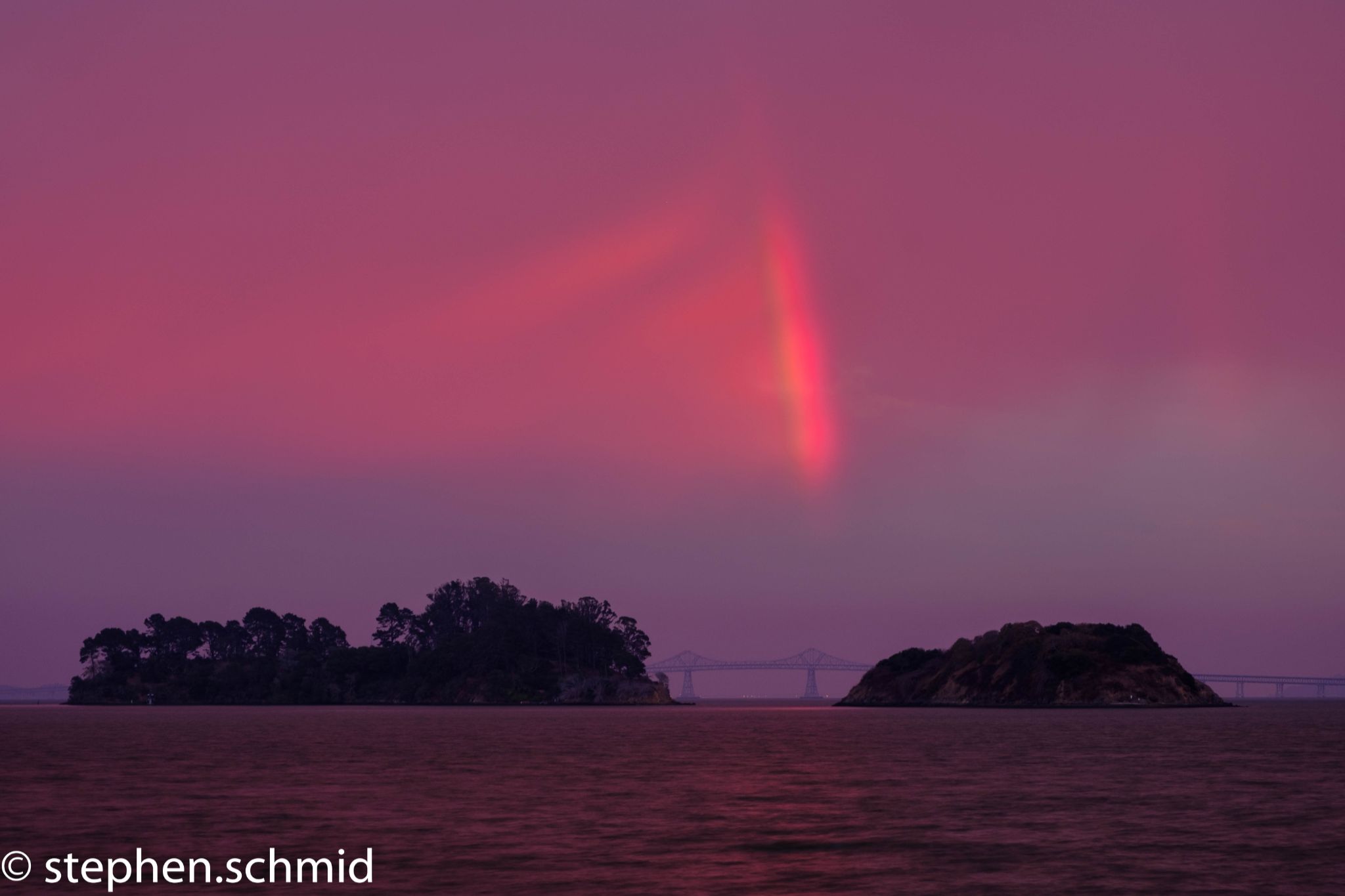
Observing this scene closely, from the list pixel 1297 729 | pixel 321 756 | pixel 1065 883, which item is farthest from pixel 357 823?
pixel 1297 729

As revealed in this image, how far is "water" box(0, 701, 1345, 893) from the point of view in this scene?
147 feet

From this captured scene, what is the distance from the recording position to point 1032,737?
15038 cm

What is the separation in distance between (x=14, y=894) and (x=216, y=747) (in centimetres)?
9251

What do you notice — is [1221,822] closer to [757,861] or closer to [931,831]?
[931,831]

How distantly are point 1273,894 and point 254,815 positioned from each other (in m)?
40.5

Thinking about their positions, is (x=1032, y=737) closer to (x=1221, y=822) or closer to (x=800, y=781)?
(x=800, y=781)

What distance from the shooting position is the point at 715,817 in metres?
62.7

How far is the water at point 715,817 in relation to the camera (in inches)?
1764

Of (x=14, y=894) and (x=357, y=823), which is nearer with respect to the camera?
(x=14, y=894)

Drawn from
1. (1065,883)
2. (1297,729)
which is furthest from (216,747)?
(1297,729)

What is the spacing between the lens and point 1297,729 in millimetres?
198875

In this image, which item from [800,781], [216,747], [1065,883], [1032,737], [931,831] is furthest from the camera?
[1032,737]

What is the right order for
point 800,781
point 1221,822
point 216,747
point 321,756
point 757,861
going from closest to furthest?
point 757,861, point 1221,822, point 800,781, point 321,756, point 216,747

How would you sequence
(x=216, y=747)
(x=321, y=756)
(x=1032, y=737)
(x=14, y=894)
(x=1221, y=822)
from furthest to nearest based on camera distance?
(x=1032, y=737)
(x=216, y=747)
(x=321, y=756)
(x=1221, y=822)
(x=14, y=894)
